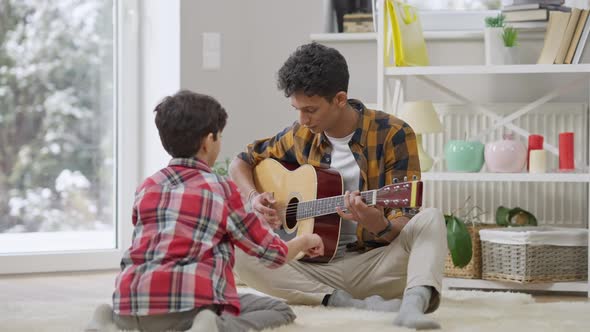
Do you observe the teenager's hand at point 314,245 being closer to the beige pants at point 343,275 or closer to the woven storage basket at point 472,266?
the beige pants at point 343,275

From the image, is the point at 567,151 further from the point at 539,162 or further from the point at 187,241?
the point at 187,241

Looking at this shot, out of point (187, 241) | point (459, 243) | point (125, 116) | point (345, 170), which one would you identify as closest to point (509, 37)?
point (459, 243)

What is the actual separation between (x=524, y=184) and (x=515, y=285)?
0.57 m

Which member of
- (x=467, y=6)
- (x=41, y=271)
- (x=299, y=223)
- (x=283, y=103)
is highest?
(x=467, y=6)

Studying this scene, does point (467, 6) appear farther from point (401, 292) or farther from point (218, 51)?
point (401, 292)

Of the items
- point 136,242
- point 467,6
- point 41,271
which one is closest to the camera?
point 136,242

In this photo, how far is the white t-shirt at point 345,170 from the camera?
2287 millimetres

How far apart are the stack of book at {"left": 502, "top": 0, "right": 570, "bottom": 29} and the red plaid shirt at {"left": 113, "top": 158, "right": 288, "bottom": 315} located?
1858mm

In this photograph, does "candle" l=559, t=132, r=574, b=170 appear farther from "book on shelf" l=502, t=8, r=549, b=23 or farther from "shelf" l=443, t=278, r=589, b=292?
"book on shelf" l=502, t=8, r=549, b=23

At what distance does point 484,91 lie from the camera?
3.37 metres

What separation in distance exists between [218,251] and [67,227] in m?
1.91

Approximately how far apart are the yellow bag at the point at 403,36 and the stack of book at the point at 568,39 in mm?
422

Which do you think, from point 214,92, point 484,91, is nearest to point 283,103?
point 214,92

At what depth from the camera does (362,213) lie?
203 cm
